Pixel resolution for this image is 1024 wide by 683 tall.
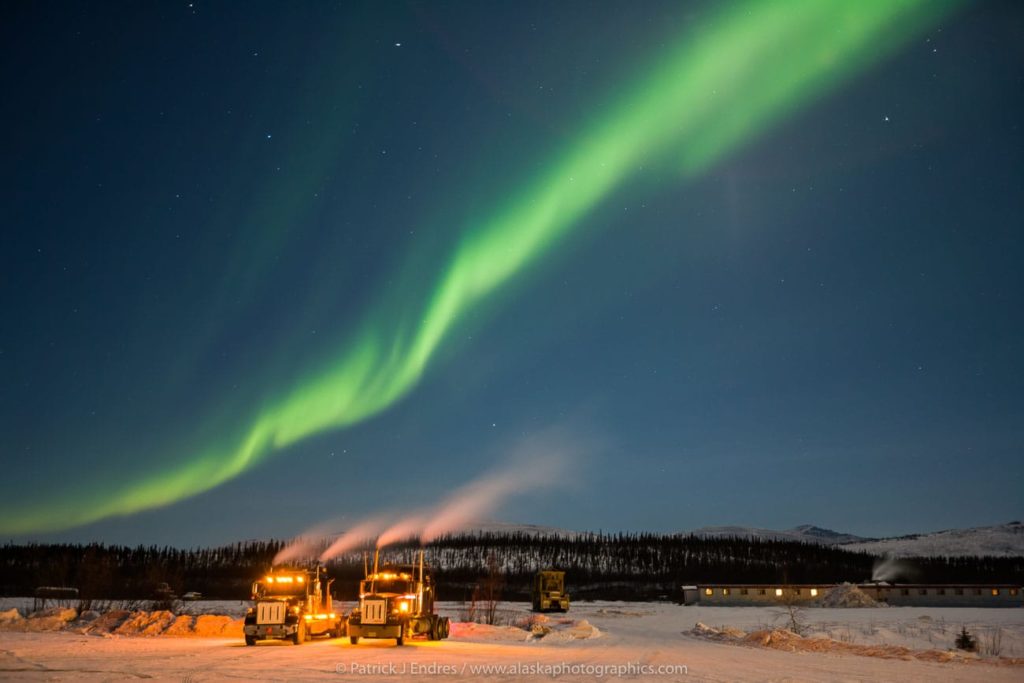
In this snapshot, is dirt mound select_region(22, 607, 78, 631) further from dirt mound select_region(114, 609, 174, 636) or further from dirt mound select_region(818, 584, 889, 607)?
dirt mound select_region(818, 584, 889, 607)

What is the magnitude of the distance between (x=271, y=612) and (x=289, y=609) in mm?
702

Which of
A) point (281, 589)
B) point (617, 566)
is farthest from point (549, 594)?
point (617, 566)

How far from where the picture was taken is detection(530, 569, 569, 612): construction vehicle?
184 feet

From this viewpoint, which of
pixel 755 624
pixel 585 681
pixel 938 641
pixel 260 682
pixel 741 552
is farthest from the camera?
pixel 741 552

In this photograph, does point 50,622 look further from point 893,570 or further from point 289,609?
point 893,570

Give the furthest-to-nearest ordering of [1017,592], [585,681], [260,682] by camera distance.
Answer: [1017,592], [585,681], [260,682]

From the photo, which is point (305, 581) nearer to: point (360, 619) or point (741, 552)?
point (360, 619)

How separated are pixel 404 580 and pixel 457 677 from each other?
11141 millimetres

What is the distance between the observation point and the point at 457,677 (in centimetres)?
1730

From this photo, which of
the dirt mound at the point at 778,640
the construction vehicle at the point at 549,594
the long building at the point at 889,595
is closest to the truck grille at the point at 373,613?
the dirt mound at the point at 778,640

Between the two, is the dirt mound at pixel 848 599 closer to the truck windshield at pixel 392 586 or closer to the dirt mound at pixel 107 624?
the truck windshield at pixel 392 586

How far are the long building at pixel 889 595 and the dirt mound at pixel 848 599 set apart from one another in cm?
224

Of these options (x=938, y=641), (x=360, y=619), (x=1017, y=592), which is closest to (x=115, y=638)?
(x=360, y=619)

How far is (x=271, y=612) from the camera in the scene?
27.5 meters
